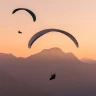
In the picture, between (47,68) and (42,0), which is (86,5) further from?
(47,68)

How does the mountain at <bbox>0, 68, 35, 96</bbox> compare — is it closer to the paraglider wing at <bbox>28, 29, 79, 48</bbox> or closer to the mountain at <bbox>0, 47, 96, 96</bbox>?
the mountain at <bbox>0, 47, 96, 96</bbox>

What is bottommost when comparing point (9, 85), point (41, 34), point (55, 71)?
point (9, 85)

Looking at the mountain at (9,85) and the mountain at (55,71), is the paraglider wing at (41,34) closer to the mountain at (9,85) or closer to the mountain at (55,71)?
the mountain at (55,71)

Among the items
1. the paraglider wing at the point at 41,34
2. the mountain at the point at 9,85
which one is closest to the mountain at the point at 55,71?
the mountain at the point at 9,85

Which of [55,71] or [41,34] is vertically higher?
[41,34]

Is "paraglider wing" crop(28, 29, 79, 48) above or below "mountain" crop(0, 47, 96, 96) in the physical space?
above

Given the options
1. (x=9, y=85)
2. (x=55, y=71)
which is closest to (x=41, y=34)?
(x=55, y=71)

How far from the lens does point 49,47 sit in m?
2.38

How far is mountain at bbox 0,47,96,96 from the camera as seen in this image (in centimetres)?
234

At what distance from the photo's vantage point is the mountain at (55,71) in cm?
234

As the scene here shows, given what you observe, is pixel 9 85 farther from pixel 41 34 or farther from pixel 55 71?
pixel 41 34

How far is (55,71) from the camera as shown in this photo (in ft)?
7.84

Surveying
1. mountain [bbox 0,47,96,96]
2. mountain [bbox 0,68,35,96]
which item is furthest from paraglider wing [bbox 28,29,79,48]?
mountain [bbox 0,68,35,96]

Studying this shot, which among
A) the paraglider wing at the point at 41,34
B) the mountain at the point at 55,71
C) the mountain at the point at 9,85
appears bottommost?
the mountain at the point at 9,85
